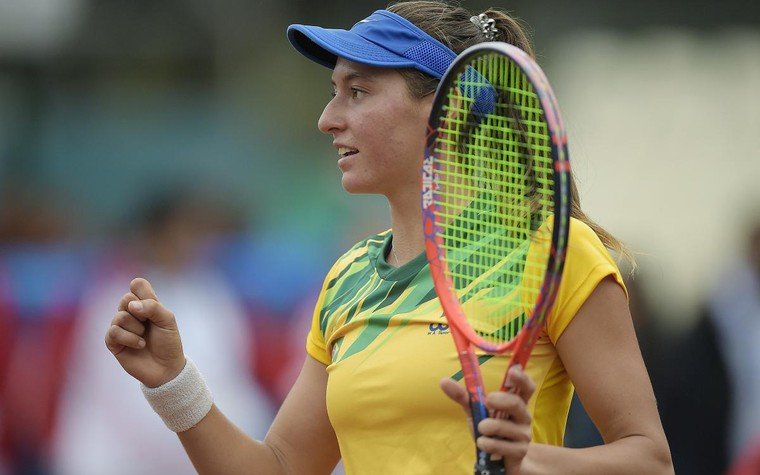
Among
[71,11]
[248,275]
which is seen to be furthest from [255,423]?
[71,11]

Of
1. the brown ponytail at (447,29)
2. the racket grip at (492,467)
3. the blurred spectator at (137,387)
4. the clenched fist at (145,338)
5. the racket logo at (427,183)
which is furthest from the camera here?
the blurred spectator at (137,387)

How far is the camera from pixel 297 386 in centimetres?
280

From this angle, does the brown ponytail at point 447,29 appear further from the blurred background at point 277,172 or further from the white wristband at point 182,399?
the blurred background at point 277,172

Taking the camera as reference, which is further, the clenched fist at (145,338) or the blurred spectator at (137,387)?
the blurred spectator at (137,387)

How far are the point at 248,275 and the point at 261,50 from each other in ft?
3.88

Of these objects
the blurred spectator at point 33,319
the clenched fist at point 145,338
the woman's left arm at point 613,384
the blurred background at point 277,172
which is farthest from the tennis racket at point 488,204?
the blurred spectator at point 33,319

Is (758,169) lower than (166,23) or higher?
lower

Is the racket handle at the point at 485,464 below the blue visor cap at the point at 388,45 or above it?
below

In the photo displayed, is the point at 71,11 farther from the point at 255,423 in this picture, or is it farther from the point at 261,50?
the point at 255,423

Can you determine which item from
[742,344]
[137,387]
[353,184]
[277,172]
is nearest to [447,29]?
[353,184]

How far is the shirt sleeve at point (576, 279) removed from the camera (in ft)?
7.37

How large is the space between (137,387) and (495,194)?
3345 mm

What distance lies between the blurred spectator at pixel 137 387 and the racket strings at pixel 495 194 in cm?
308

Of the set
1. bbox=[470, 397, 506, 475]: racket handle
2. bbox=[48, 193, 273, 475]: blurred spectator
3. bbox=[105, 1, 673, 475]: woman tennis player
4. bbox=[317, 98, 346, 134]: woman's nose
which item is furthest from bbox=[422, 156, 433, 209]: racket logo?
bbox=[48, 193, 273, 475]: blurred spectator
